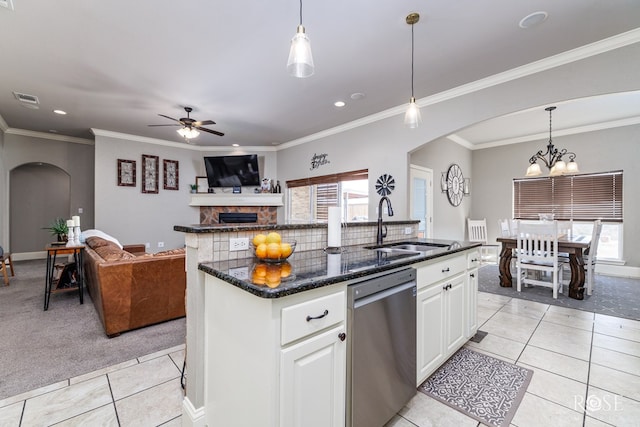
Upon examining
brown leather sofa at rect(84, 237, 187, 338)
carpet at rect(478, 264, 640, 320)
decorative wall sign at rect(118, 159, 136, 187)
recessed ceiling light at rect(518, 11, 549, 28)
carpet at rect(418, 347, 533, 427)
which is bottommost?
carpet at rect(418, 347, 533, 427)

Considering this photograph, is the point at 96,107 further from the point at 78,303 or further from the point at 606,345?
the point at 606,345

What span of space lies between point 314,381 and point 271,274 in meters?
0.48

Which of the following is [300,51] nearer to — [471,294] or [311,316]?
[311,316]

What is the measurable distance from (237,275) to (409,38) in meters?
2.67

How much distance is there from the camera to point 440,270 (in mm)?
1883

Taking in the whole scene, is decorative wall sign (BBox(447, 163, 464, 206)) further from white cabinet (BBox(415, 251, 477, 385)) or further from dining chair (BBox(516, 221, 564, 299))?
white cabinet (BBox(415, 251, 477, 385))

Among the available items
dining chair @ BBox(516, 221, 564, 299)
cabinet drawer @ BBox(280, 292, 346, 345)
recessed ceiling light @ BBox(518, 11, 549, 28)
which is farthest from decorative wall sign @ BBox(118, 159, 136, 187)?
dining chair @ BBox(516, 221, 564, 299)

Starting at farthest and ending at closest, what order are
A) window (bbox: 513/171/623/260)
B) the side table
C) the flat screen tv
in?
the flat screen tv
window (bbox: 513/171/623/260)
the side table

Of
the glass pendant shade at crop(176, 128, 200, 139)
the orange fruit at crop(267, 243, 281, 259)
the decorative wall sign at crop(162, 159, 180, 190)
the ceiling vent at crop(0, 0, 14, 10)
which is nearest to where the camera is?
the orange fruit at crop(267, 243, 281, 259)

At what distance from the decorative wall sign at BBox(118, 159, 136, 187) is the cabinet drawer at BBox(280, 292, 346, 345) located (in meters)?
6.28

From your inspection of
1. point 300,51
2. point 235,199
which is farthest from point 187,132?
point 300,51

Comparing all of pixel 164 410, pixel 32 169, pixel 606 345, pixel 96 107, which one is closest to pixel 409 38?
pixel 606 345

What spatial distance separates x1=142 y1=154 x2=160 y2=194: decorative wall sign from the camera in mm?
5984

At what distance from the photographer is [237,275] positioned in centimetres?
117
